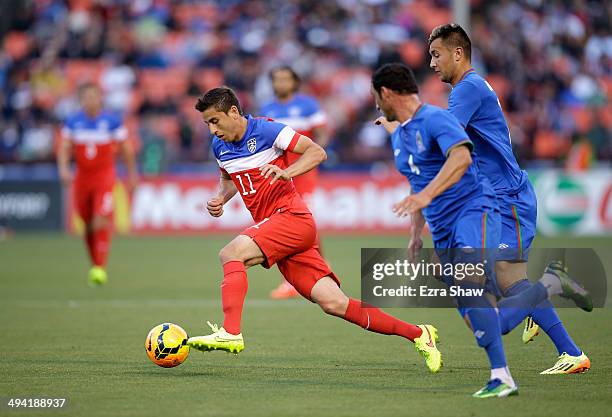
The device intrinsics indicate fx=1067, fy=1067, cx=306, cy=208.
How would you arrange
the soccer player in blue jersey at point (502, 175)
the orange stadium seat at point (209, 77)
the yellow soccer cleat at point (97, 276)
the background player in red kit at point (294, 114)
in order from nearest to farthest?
the soccer player in blue jersey at point (502, 175) < the background player in red kit at point (294, 114) < the yellow soccer cleat at point (97, 276) < the orange stadium seat at point (209, 77)

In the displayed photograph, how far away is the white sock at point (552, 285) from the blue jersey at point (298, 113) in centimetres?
670

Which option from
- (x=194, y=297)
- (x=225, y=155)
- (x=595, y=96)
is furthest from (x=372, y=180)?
(x=225, y=155)

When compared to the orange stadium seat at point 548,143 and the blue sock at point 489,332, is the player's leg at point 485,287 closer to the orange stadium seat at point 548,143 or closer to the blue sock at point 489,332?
the blue sock at point 489,332

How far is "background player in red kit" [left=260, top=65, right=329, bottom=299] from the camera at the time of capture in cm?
1359

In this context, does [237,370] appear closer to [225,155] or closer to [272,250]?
[272,250]

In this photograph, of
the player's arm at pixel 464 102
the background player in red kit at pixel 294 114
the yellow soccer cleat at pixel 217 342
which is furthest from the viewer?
the background player in red kit at pixel 294 114

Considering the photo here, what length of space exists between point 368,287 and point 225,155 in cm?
150

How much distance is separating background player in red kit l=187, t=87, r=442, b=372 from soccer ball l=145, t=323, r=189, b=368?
32cm

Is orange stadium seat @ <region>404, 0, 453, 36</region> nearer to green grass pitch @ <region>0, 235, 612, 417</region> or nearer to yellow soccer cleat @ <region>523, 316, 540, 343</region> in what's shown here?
green grass pitch @ <region>0, 235, 612, 417</region>

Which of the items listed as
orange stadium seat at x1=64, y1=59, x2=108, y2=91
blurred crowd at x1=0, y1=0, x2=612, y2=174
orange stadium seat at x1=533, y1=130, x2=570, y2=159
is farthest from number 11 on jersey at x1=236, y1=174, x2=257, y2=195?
orange stadium seat at x1=64, y1=59, x2=108, y2=91

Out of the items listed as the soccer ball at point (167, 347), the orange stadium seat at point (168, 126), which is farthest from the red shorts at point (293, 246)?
the orange stadium seat at point (168, 126)

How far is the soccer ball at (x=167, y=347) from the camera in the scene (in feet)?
25.8

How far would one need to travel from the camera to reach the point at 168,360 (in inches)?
310

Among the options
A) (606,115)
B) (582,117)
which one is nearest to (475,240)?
(606,115)
